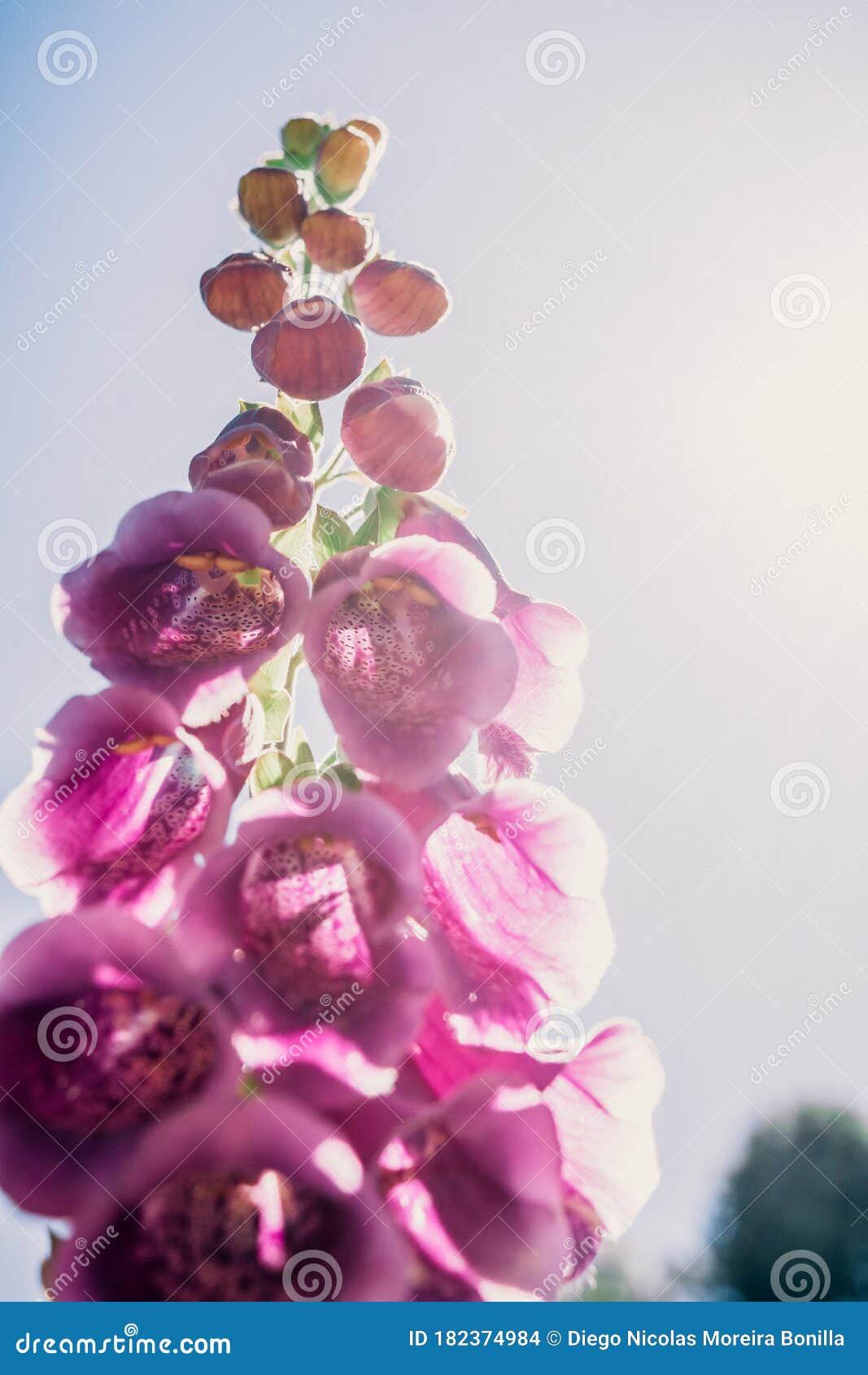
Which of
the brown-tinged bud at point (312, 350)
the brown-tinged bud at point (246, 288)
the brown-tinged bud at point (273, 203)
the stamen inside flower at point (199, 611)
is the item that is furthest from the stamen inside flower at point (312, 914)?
the brown-tinged bud at point (273, 203)

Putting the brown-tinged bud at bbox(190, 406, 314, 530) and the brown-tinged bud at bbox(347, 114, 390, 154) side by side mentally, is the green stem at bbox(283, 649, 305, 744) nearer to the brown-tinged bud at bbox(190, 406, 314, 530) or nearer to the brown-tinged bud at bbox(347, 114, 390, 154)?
the brown-tinged bud at bbox(190, 406, 314, 530)

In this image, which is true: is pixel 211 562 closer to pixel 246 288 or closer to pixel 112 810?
pixel 112 810

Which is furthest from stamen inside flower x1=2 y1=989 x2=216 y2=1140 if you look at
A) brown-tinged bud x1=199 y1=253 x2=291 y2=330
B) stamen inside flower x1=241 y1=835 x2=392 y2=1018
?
brown-tinged bud x1=199 y1=253 x2=291 y2=330

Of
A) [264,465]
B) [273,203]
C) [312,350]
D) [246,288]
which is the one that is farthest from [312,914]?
[273,203]

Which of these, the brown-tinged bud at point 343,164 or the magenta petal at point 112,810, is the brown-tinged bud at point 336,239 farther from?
the magenta petal at point 112,810
